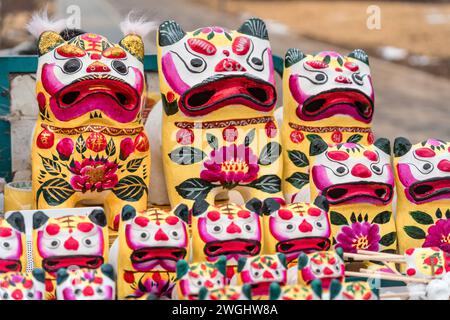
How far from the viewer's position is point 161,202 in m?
3.14

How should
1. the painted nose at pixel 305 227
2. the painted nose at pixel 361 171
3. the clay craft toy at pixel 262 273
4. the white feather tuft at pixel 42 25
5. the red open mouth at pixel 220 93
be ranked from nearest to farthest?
the clay craft toy at pixel 262 273
the painted nose at pixel 305 227
the painted nose at pixel 361 171
the red open mouth at pixel 220 93
the white feather tuft at pixel 42 25

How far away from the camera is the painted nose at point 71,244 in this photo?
2.26 meters

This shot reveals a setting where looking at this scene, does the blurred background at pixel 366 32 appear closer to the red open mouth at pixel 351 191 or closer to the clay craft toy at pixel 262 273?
the red open mouth at pixel 351 191

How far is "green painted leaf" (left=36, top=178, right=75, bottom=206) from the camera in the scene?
9.04 ft

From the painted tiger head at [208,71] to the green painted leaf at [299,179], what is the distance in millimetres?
276

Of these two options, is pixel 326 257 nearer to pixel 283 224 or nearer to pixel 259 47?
pixel 283 224

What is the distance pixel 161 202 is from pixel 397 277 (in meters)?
1.04

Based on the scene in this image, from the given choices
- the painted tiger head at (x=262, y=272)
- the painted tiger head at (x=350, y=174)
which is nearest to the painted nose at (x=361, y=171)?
the painted tiger head at (x=350, y=174)

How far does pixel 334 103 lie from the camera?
114 inches

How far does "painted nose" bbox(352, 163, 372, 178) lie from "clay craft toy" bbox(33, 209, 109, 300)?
830mm

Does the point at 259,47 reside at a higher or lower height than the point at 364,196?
Result: higher

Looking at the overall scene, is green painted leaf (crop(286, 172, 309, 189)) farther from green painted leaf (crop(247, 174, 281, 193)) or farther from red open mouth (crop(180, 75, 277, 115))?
red open mouth (crop(180, 75, 277, 115))
